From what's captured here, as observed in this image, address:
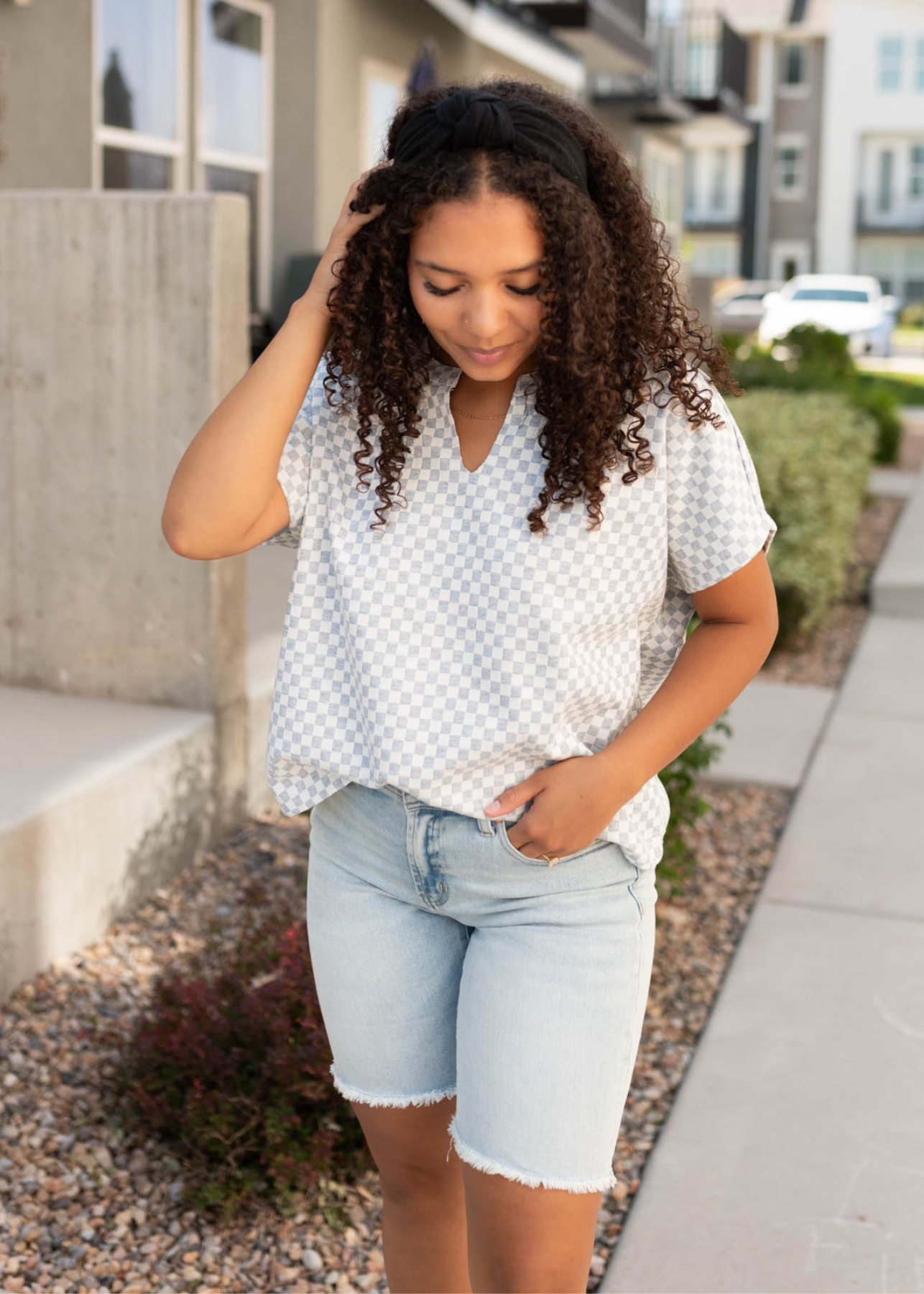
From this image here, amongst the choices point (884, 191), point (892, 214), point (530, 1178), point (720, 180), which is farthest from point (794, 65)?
point (530, 1178)

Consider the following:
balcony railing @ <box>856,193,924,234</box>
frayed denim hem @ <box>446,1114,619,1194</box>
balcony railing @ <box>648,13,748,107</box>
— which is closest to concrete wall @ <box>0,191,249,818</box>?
frayed denim hem @ <box>446,1114,619,1194</box>

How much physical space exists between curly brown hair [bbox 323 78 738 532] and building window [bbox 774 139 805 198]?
48.9 meters

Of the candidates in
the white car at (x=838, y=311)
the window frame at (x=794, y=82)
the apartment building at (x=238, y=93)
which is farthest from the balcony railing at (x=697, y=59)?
the window frame at (x=794, y=82)

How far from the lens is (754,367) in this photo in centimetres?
1218

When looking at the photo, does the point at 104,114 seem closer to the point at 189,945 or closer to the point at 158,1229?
the point at 189,945

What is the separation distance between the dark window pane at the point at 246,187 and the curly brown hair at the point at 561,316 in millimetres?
7020

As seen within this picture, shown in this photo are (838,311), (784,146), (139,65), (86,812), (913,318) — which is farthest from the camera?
(784,146)

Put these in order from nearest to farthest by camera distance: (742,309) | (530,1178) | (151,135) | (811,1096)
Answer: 1. (530,1178)
2. (811,1096)
3. (151,135)
4. (742,309)

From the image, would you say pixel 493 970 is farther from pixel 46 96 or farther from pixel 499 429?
pixel 46 96

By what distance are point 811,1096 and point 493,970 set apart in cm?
160

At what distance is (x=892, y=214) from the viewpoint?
156 feet

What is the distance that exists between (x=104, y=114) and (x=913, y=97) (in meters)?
44.3

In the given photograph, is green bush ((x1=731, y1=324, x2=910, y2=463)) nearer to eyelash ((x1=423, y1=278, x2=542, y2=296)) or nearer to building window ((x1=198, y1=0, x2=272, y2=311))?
building window ((x1=198, y1=0, x2=272, y2=311))

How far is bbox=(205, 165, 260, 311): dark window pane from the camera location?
8326 mm
